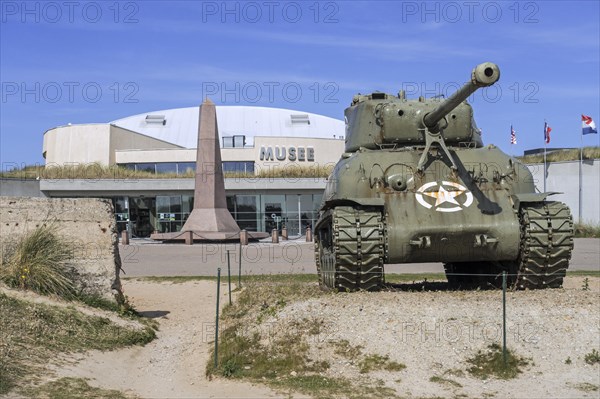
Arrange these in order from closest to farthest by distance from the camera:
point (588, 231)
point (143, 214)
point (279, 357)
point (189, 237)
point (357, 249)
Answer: point (279, 357) < point (357, 249) < point (189, 237) < point (588, 231) < point (143, 214)

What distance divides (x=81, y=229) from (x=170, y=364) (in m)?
3.88

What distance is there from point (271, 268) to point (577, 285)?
8.98 metres

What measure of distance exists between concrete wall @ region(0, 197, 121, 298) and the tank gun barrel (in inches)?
233

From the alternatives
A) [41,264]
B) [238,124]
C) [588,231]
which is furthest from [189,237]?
[238,124]

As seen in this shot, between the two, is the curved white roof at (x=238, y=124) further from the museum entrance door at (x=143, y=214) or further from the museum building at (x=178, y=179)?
the museum entrance door at (x=143, y=214)

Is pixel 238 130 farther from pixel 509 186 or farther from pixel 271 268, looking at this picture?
pixel 509 186

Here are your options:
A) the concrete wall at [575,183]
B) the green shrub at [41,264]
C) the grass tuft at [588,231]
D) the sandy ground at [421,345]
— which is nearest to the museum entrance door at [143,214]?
the concrete wall at [575,183]

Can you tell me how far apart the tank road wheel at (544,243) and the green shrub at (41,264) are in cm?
740

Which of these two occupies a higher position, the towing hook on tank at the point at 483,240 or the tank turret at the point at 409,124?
the tank turret at the point at 409,124

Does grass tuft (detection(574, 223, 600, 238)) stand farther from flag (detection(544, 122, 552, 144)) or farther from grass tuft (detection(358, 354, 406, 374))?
grass tuft (detection(358, 354, 406, 374))

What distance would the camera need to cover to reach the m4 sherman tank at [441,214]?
12.0 m

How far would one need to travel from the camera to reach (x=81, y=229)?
13555 mm

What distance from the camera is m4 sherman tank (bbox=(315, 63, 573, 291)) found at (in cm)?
1196

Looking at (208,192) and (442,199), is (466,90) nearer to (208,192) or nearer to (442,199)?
(442,199)
